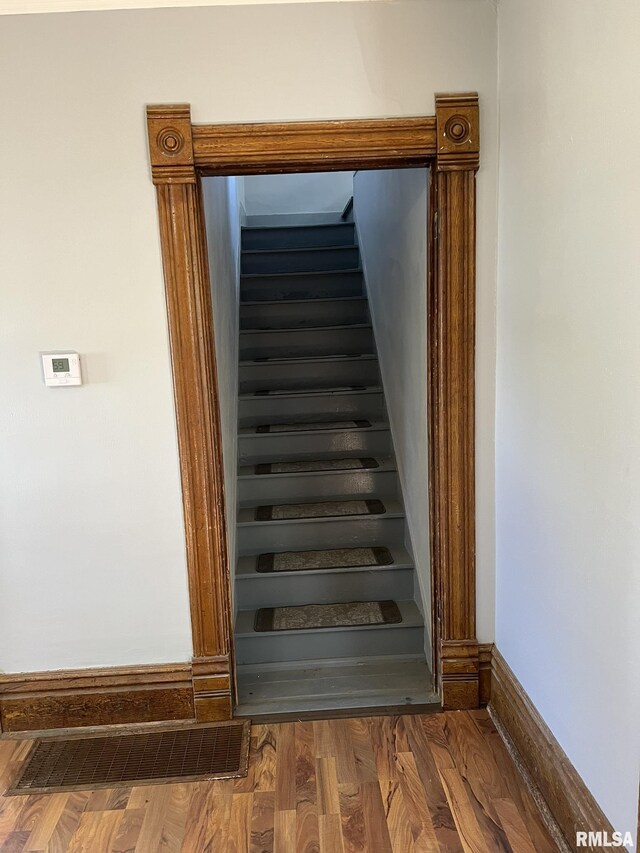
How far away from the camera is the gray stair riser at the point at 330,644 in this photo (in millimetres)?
2629

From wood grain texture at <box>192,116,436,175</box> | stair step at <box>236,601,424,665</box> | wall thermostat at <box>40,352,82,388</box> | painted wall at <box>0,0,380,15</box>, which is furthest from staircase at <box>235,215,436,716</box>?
painted wall at <box>0,0,380,15</box>

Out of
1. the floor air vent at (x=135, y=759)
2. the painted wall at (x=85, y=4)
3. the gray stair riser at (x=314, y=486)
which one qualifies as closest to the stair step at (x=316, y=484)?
the gray stair riser at (x=314, y=486)

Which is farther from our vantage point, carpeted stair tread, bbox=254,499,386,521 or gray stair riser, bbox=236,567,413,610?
carpeted stair tread, bbox=254,499,386,521

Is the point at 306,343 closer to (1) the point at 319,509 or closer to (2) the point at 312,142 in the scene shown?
(1) the point at 319,509

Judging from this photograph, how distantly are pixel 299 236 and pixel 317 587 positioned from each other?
2927 mm

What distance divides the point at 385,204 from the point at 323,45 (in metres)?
1.38

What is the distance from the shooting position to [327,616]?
107 inches

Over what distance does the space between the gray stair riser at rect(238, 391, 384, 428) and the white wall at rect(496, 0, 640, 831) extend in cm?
156

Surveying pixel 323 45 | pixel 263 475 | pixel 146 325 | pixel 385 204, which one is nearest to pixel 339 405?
pixel 263 475

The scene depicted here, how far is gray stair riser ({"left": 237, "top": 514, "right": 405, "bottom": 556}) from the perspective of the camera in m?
3.01

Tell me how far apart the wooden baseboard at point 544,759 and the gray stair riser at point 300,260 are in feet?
9.84

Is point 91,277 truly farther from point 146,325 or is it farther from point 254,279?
point 254,279

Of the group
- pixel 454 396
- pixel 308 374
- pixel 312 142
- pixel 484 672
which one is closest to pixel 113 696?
pixel 484 672

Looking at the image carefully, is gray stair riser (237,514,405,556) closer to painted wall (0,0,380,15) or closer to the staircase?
the staircase
